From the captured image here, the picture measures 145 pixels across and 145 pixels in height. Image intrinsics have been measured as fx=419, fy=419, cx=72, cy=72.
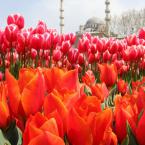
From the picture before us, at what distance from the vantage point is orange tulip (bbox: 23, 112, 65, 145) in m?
0.86

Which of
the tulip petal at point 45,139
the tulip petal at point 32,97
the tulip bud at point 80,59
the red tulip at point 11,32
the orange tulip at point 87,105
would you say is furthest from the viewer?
the tulip bud at point 80,59

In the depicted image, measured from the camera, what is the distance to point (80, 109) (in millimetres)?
1084

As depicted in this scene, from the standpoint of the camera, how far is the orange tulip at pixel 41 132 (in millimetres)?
865

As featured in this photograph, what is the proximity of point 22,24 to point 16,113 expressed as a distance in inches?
187

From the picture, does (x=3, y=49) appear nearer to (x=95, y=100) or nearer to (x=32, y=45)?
(x=32, y=45)

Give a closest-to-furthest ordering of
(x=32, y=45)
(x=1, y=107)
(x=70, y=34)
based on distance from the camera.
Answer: (x=1, y=107), (x=32, y=45), (x=70, y=34)

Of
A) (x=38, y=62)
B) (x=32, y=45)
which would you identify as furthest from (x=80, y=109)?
(x=38, y=62)

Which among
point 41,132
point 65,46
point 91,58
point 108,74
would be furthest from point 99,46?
point 41,132

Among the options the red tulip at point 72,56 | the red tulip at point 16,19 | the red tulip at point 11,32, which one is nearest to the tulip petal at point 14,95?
the red tulip at point 11,32

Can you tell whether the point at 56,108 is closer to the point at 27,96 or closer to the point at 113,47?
the point at 27,96

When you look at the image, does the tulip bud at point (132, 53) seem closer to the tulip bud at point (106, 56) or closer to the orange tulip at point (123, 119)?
the tulip bud at point (106, 56)

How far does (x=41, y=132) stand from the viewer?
89 cm

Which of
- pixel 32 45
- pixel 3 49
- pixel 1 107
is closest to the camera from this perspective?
pixel 1 107

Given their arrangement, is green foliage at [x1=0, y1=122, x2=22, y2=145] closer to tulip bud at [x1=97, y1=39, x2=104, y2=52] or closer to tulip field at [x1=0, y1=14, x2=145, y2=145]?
tulip field at [x1=0, y1=14, x2=145, y2=145]
